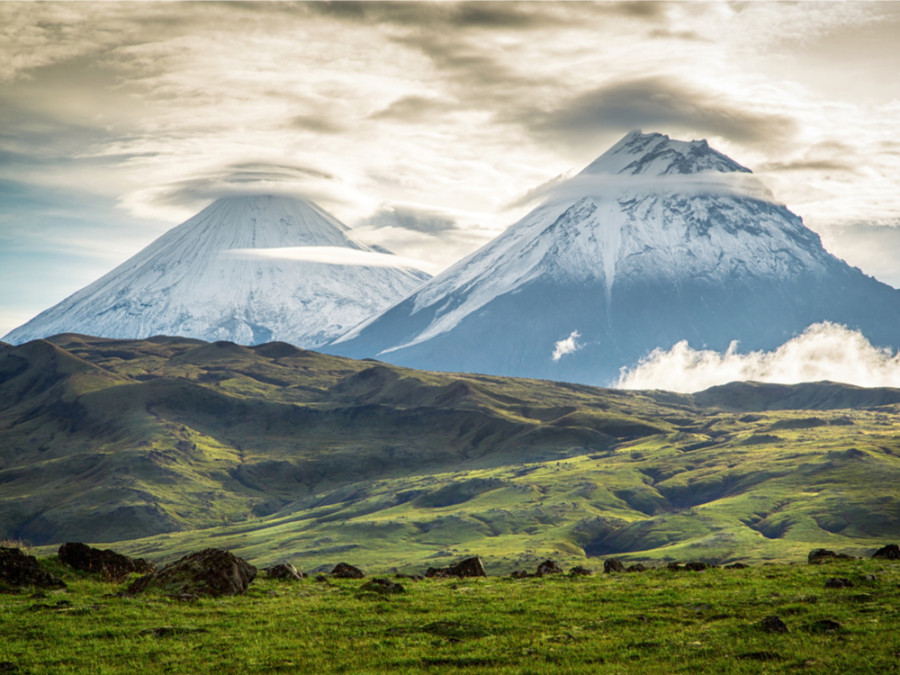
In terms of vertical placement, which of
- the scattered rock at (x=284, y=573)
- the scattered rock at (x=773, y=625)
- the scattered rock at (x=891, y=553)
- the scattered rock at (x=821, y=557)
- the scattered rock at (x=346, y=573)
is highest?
the scattered rock at (x=773, y=625)

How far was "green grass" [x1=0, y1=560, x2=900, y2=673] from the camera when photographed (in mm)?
31875

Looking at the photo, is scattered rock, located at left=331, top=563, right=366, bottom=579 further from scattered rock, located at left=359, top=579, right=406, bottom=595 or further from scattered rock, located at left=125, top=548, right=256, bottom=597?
scattered rock, located at left=125, top=548, right=256, bottom=597

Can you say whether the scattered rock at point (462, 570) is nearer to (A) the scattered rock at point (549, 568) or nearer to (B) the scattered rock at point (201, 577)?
(A) the scattered rock at point (549, 568)

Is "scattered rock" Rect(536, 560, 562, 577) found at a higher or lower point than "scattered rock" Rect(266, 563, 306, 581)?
lower

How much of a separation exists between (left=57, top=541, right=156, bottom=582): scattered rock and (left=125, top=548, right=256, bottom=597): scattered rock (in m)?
4.64

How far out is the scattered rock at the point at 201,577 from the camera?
44.7 m

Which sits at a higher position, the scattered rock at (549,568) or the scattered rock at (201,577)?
the scattered rock at (201,577)

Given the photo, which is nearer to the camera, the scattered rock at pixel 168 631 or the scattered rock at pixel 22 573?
the scattered rock at pixel 168 631

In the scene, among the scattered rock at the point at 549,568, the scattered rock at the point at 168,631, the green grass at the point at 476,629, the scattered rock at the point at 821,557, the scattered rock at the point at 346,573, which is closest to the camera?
the green grass at the point at 476,629

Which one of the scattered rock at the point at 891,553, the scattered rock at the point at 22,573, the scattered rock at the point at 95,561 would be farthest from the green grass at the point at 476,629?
the scattered rock at the point at 891,553

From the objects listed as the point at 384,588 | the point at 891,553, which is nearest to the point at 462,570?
the point at 384,588

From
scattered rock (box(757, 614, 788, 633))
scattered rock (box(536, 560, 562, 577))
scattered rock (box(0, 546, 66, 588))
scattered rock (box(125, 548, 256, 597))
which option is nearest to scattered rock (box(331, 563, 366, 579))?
scattered rock (box(536, 560, 562, 577))

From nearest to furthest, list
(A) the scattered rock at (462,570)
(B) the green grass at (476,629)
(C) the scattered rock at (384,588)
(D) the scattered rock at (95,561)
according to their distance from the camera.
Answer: (B) the green grass at (476,629) → (C) the scattered rock at (384,588) → (D) the scattered rock at (95,561) → (A) the scattered rock at (462,570)

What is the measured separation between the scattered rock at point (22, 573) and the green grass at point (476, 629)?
1.46 meters
